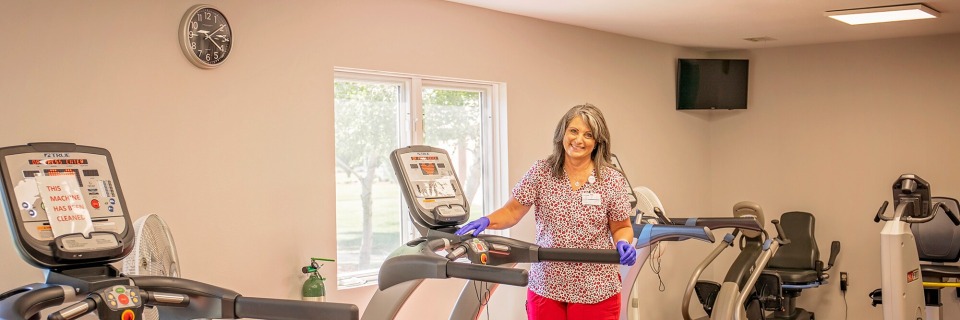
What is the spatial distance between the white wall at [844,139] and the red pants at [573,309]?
4744 millimetres

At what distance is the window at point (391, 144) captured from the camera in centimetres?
509

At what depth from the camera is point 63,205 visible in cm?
240

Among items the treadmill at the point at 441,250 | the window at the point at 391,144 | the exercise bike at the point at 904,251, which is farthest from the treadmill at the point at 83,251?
the exercise bike at the point at 904,251

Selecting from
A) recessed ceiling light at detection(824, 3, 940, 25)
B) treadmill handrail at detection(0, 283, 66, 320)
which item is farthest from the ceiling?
treadmill handrail at detection(0, 283, 66, 320)

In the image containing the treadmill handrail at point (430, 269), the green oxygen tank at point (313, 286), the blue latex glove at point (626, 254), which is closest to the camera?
the treadmill handrail at point (430, 269)

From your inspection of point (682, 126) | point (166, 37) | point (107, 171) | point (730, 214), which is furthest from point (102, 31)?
point (730, 214)

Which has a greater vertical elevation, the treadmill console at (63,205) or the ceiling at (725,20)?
the ceiling at (725,20)

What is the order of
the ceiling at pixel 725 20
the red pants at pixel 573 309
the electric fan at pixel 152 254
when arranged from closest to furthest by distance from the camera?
1. the electric fan at pixel 152 254
2. the red pants at pixel 573 309
3. the ceiling at pixel 725 20

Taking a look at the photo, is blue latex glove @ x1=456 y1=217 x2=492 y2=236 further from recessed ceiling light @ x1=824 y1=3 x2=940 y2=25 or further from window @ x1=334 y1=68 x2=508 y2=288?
recessed ceiling light @ x1=824 y1=3 x2=940 y2=25

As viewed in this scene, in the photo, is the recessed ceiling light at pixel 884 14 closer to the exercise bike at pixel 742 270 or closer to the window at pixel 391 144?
the exercise bike at pixel 742 270

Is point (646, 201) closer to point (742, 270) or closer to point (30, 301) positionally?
point (742, 270)

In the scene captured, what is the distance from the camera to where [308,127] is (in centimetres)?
473

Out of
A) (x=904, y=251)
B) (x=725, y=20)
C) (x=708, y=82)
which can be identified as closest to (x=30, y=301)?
(x=904, y=251)

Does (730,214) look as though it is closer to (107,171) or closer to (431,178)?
(431,178)
